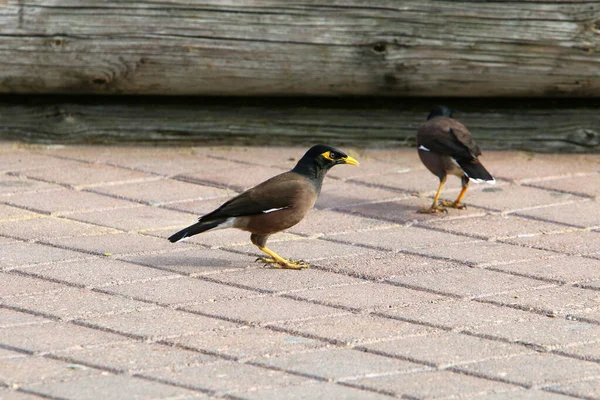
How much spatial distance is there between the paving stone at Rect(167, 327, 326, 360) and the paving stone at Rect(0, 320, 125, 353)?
309mm

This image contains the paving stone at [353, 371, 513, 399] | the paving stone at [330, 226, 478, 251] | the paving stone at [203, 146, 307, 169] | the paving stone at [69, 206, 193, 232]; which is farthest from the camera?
the paving stone at [203, 146, 307, 169]

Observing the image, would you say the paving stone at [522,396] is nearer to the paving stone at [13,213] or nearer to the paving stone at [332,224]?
the paving stone at [332,224]

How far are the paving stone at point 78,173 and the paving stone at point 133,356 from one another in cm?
312

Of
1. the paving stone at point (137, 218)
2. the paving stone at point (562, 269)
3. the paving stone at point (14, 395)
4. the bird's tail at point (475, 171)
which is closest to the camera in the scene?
the paving stone at point (14, 395)

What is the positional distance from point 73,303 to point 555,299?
226cm

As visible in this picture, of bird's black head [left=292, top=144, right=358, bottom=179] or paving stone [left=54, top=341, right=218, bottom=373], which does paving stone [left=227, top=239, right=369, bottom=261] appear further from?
paving stone [left=54, top=341, right=218, bottom=373]

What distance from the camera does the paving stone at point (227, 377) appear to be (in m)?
4.10

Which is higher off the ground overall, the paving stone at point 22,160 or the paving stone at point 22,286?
the paving stone at point 22,286

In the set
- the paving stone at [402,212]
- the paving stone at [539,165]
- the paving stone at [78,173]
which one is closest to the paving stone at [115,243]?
the paving stone at [78,173]

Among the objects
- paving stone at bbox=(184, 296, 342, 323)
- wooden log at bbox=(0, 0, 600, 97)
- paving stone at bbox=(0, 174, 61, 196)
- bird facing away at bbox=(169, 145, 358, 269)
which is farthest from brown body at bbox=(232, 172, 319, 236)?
wooden log at bbox=(0, 0, 600, 97)

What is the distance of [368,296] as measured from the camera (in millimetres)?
5355

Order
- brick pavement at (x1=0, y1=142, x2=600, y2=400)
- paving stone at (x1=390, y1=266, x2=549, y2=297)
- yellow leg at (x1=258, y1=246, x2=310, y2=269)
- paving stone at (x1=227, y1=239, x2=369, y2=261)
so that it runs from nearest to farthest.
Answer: brick pavement at (x1=0, y1=142, x2=600, y2=400) < paving stone at (x1=390, y1=266, x2=549, y2=297) < yellow leg at (x1=258, y1=246, x2=310, y2=269) < paving stone at (x1=227, y1=239, x2=369, y2=261)

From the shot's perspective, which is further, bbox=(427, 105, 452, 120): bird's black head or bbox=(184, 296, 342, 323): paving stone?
bbox=(427, 105, 452, 120): bird's black head

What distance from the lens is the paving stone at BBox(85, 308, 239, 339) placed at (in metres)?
4.73
